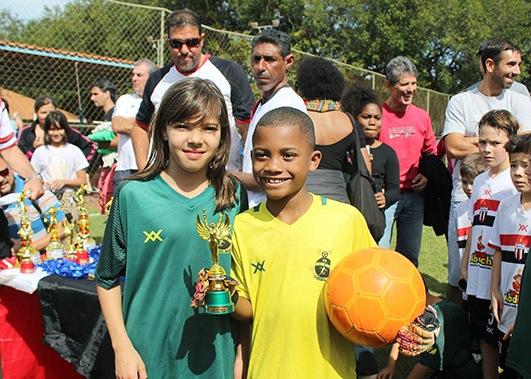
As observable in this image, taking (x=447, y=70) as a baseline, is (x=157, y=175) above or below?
below

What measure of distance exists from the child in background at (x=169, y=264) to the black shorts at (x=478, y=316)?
203cm

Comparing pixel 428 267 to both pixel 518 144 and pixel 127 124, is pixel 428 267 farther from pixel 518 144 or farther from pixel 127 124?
pixel 127 124

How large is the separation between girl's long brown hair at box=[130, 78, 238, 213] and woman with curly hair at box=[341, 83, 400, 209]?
2.22 m

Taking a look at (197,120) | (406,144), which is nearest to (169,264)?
(197,120)

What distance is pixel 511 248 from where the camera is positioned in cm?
280

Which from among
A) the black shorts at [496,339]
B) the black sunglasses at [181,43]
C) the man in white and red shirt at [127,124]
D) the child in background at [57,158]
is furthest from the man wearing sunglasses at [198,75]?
the child in background at [57,158]

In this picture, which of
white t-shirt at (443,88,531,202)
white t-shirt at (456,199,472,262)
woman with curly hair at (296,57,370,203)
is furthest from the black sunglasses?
white t-shirt at (456,199,472,262)

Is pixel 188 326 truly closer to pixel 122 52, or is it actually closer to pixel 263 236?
pixel 263 236

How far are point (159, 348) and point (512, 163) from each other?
2.41 meters

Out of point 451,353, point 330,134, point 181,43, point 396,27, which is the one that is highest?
point 396,27

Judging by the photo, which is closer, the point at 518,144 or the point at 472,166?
the point at 518,144

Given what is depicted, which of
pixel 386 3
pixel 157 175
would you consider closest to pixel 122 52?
pixel 157 175

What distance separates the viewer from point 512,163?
2.85 metres

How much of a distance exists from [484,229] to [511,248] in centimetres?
40
